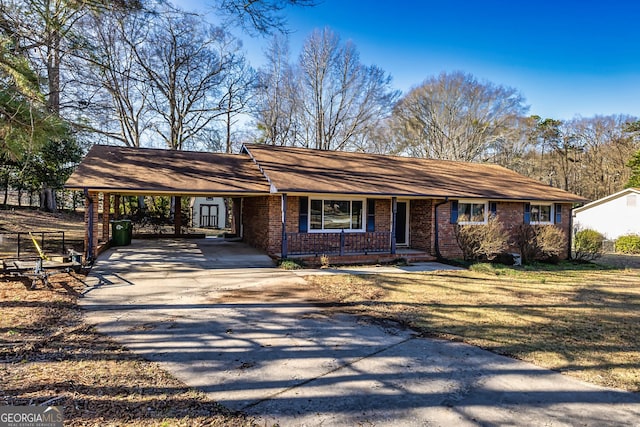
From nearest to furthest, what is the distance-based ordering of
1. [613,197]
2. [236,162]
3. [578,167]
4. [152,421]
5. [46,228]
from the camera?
[152,421] → [236,162] → [46,228] → [613,197] → [578,167]

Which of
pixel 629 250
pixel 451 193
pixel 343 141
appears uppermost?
pixel 343 141

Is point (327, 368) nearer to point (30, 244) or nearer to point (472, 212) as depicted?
point (472, 212)

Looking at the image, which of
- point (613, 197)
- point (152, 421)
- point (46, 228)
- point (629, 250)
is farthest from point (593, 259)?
point (46, 228)

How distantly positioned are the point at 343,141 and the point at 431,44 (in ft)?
37.4

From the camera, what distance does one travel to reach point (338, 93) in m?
30.2

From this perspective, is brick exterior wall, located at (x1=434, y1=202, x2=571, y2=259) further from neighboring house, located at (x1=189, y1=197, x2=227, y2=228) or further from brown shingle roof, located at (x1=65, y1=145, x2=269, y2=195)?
neighboring house, located at (x1=189, y1=197, x2=227, y2=228)

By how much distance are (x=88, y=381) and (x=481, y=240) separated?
40.5 ft

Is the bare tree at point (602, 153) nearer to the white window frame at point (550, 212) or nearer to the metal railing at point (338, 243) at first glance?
the white window frame at point (550, 212)

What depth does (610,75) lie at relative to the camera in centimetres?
2412

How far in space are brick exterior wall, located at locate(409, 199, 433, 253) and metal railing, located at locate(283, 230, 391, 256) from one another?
1422mm

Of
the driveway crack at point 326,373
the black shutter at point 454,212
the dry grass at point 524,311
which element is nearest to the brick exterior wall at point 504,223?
the black shutter at point 454,212

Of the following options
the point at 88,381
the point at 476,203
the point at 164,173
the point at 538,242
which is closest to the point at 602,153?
the point at 538,242

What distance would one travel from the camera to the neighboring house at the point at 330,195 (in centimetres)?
1155

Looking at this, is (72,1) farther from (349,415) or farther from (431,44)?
(431,44)
